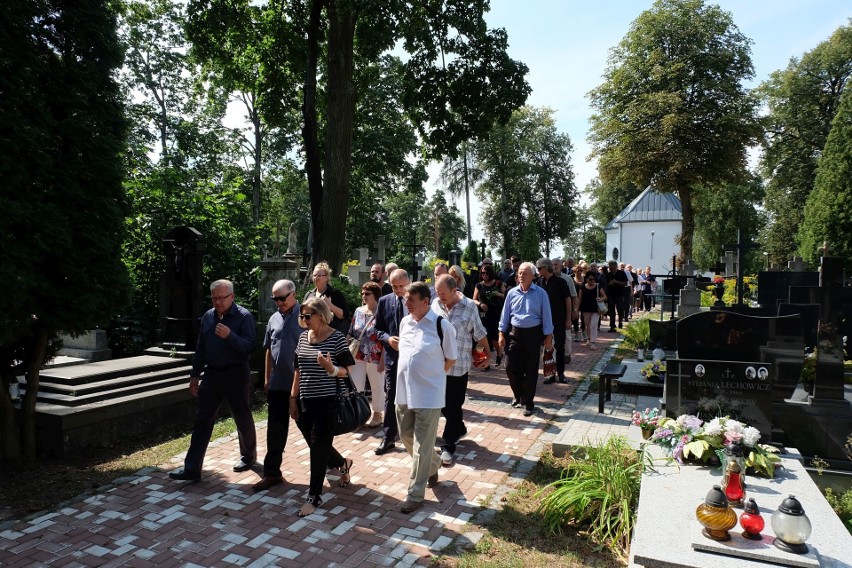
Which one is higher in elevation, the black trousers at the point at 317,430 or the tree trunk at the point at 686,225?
the tree trunk at the point at 686,225

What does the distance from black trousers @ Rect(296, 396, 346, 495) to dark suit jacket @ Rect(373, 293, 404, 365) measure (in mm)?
1413

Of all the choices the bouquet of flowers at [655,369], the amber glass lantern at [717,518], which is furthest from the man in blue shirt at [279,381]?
the bouquet of flowers at [655,369]

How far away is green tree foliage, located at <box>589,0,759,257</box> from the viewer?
28.0 meters

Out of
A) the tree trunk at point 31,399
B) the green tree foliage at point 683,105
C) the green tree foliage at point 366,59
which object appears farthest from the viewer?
the green tree foliage at point 683,105

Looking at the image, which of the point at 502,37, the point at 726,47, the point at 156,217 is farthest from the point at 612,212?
the point at 156,217

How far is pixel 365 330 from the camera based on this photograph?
661cm

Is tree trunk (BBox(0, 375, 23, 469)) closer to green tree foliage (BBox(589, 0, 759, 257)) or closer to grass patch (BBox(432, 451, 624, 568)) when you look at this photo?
grass patch (BBox(432, 451, 624, 568))

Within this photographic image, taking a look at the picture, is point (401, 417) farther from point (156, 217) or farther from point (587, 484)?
point (156, 217)

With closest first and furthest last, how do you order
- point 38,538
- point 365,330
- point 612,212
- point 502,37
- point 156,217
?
point 38,538 → point 365,330 → point 156,217 → point 502,37 → point 612,212

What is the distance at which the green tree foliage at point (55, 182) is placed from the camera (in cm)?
495

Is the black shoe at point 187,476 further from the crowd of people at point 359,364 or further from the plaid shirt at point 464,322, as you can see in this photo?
the plaid shirt at point 464,322

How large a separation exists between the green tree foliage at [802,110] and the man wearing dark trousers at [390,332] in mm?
34022

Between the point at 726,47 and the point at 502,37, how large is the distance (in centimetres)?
2187

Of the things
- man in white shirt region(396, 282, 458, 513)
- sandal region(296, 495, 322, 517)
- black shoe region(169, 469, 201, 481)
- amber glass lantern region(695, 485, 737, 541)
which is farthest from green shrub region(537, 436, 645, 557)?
black shoe region(169, 469, 201, 481)
